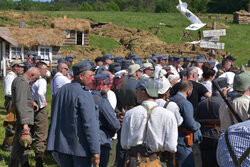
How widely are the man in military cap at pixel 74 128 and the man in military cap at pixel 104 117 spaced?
0.58 meters

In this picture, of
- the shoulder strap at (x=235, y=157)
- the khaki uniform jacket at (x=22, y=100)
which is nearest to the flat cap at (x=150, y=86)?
the shoulder strap at (x=235, y=157)

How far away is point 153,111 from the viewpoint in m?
4.65

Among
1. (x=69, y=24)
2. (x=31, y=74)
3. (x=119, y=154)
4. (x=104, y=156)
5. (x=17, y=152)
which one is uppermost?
(x=69, y=24)

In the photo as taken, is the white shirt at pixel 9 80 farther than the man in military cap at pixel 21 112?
Yes

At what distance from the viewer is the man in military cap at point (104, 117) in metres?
5.63

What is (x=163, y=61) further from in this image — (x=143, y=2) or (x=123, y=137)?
(x=143, y=2)

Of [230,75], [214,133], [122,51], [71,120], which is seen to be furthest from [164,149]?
[122,51]

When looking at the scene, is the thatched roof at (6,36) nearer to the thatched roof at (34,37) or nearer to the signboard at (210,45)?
the thatched roof at (34,37)

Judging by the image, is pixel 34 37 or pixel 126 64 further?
pixel 34 37

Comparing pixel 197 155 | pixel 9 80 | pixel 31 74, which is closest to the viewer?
pixel 197 155

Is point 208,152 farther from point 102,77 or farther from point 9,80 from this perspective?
point 9,80

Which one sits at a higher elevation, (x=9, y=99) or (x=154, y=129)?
(x=154, y=129)

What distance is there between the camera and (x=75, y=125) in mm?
4863

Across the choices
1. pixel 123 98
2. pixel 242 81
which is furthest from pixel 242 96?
pixel 123 98
